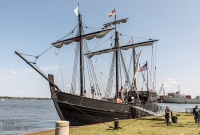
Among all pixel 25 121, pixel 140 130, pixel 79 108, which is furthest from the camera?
pixel 25 121

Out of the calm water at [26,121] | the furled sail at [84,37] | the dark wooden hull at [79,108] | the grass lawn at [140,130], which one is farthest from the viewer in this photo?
the calm water at [26,121]

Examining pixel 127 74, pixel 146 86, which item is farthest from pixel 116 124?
pixel 146 86

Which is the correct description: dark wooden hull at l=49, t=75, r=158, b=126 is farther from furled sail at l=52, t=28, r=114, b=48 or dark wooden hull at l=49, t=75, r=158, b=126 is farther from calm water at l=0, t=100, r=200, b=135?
calm water at l=0, t=100, r=200, b=135

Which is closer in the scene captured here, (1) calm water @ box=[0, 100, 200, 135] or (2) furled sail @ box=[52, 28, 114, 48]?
(2) furled sail @ box=[52, 28, 114, 48]

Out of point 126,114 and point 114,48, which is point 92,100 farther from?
point 114,48

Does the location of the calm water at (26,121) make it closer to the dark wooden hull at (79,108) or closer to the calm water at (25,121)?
the calm water at (25,121)

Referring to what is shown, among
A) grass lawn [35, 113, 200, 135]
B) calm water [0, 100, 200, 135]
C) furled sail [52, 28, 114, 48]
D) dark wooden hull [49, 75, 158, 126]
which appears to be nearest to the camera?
grass lawn [35, 113, 200, 135]

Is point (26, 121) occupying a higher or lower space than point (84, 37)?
lower

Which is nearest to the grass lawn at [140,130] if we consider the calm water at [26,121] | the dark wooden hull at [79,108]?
the dark wooden hull at [79,108]

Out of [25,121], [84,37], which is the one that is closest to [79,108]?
[84,37]

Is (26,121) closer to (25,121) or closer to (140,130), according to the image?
(25,121)

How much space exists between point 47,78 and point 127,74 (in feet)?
67.2

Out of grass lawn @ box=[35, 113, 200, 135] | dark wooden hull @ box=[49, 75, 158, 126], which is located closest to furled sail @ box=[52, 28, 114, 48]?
dark wooden hull @ box=[49, 75, 158, 126]

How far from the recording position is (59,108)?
20.8m
